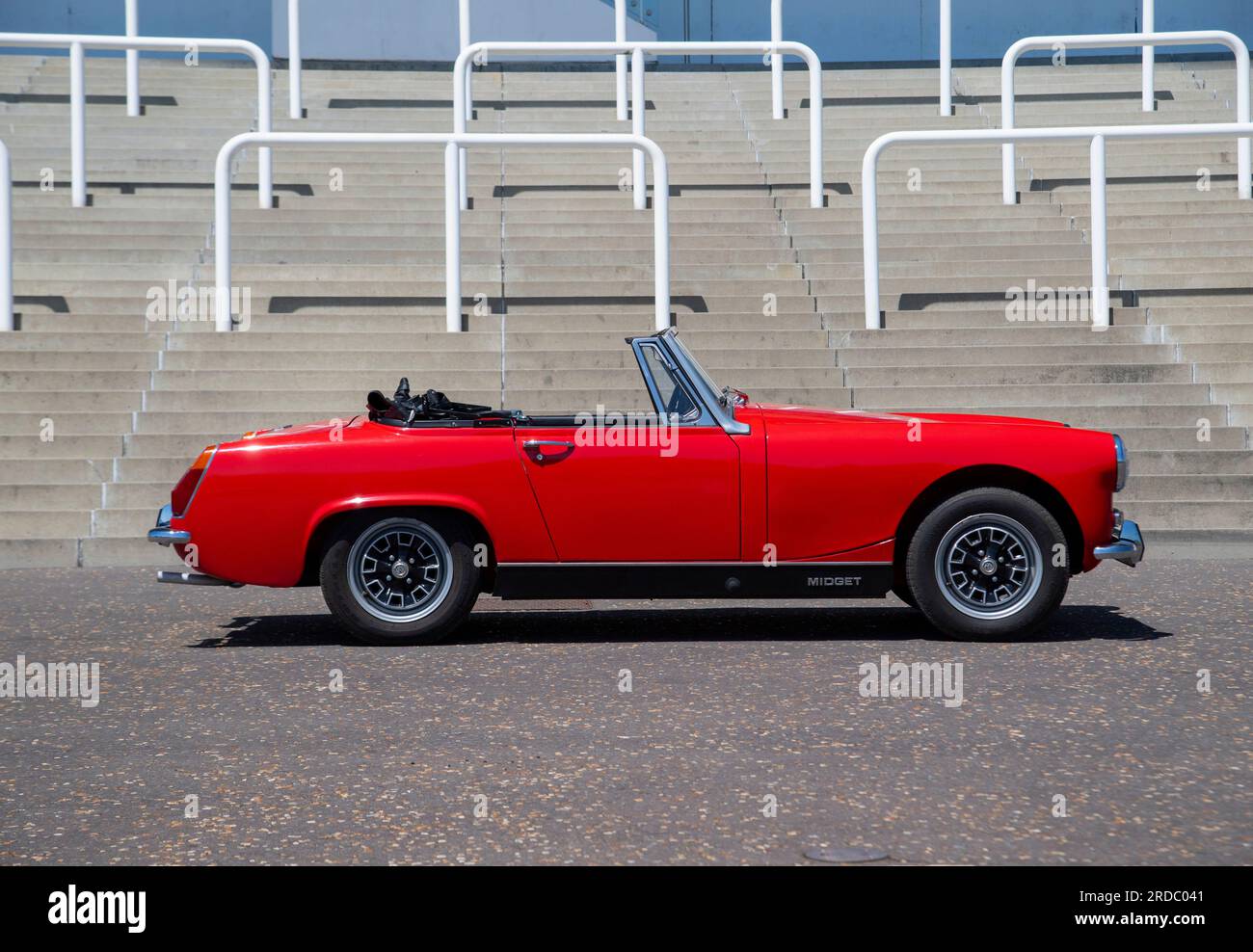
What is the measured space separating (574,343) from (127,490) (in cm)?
365

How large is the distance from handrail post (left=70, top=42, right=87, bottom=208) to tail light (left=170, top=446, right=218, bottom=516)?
8.51 metres

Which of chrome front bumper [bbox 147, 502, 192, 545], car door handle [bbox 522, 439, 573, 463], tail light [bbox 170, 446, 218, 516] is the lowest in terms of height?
chrome front bumper [bbox 147, 502, 192, 545]

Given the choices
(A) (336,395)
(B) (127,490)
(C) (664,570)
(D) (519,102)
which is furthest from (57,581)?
(D) (519,102)

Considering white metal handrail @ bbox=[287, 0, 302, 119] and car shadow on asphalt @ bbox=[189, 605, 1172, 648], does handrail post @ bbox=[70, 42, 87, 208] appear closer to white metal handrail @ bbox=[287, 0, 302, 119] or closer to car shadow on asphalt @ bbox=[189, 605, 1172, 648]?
white metal handrail @ bbox=[287, 0, 302, 119]

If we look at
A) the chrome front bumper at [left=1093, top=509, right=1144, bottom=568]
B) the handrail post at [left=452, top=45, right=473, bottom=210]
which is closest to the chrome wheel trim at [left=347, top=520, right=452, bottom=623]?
the chrome front bumper at [left=1093, top=509, right=1144, bottom=568]

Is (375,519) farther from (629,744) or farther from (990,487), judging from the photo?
(990,487)

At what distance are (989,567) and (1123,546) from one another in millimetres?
627

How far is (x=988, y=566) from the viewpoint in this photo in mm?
6766

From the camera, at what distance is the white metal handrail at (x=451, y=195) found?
473 inches

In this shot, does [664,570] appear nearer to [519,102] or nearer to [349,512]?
[349,512]

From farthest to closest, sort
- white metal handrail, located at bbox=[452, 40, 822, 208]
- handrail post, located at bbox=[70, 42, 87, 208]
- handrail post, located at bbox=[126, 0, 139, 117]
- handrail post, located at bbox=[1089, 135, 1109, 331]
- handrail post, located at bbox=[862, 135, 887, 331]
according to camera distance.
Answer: handrail post, located at bbox=[126, 0, 139, 117], white metal handrail, located at bbox=[452, 40, 822, 208], handrail post, located at bbox=[70, 42, 87, 208], handrail post, located at bbox=[862, 135, 887, 331], handrail post, located at bbox=[1089, 135, 1109, 331]

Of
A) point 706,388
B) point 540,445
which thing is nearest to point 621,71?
point 706,388

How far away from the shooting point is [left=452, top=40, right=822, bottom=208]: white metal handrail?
1445 cm
